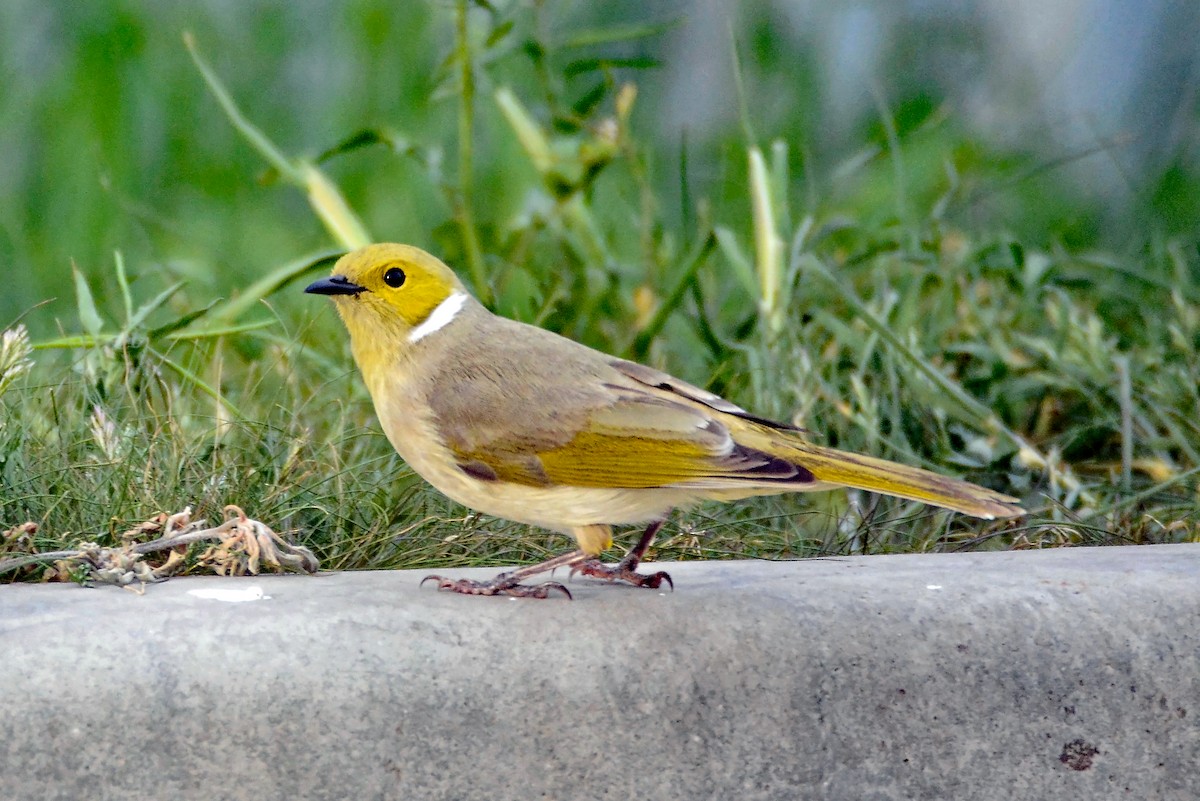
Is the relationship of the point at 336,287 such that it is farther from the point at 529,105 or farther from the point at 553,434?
the point at 529,105

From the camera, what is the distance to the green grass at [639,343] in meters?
3.34

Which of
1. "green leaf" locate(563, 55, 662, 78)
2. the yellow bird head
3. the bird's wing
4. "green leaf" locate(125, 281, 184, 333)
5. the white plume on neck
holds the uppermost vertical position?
"green leaf" locate(563, 55, 662, 78)

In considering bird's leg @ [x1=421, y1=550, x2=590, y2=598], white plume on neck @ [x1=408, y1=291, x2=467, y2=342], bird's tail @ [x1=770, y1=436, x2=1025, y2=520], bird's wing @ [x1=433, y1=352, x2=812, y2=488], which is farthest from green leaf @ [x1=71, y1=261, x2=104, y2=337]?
bird's tail @ [x1=770, y1=436, x2=1025, y2=520]

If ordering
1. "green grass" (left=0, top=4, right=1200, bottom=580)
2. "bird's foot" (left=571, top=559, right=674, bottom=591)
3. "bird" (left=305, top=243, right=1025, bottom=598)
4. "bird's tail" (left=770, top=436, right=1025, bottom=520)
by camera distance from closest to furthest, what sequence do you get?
"bird's tail" (left=770, top=436, right=1025, bottom=520)
"bird" (left=305, top=243, right=1025, bottom=598)
"bird's foot" (left=571, top=559, right=674, bottom=591)
"green grass" (left=0, top=4, right=1200, bottom=580)

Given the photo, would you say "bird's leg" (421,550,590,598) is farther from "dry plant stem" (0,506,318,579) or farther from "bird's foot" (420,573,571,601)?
"dry plant stem" (0,506,318,579)

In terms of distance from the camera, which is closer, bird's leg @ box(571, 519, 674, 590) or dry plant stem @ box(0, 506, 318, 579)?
dry plant stem @ box(0, 506, 318, 579)

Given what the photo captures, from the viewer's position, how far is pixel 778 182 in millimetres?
4758

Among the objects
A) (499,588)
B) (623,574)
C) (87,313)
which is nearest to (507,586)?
(499,588)

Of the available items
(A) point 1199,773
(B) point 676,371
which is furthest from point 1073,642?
(B) point 676,371

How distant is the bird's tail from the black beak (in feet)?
3.04

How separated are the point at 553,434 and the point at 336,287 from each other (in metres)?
0.54

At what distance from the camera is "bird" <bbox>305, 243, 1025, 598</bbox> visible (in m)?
2.74

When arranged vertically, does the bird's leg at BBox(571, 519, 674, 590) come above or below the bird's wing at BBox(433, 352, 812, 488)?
below

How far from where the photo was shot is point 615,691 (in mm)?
2406
